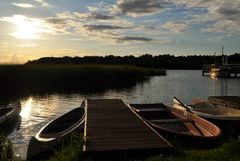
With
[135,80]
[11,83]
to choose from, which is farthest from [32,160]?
[135,80]

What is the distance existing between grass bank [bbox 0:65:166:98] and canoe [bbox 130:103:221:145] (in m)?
23.9

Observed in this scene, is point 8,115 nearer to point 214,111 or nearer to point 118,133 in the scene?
point 118,133

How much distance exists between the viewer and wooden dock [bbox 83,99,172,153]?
9820 mm

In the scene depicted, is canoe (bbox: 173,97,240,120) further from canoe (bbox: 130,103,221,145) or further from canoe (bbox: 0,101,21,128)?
canoe (bbox: 0,101,21,128)

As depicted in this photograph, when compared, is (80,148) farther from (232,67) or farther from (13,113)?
(232,67)

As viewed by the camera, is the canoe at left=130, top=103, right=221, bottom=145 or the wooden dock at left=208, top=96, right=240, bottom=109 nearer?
the canoe at left=130, top=103, right=221, bottom=145

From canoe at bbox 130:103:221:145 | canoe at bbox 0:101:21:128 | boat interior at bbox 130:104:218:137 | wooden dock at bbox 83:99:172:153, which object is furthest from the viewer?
canoe at bbox 0:101:21:128

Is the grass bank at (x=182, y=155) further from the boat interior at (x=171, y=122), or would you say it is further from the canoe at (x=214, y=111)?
the canoe at (x=214, y=111)

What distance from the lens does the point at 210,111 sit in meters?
18.9

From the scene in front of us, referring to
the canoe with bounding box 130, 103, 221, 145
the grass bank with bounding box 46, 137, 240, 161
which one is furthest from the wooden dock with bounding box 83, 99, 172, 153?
the canoe with bounding box 130, 103, 221, 145

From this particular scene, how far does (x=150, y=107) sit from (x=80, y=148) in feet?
39.4

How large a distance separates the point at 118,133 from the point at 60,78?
37.7 meters

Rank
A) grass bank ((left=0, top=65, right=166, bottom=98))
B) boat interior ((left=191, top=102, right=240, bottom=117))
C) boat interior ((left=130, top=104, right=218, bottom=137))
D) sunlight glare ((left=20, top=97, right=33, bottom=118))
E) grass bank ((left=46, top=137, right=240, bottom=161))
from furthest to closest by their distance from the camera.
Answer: grass bank ((left=0, top=65, right=166, bottom=98)), sunlight glare ((left=20, top=97, right=33, bottom=118)), boat interior ((left=191, top=102, right=240, bottom=117)), boat interior ((left=130, top=104, right=218, bottom=137)), grass bank ((left=46, top=137, right=240, bottom=161))

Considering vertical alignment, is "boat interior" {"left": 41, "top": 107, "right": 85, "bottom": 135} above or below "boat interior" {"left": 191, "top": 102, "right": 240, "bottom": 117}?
below
